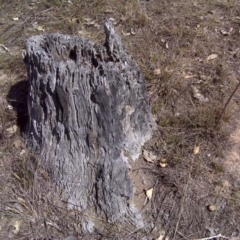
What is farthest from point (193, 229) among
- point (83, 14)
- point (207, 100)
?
point (83, 14)

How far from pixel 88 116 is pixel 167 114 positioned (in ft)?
2.64

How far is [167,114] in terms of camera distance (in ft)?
10.5

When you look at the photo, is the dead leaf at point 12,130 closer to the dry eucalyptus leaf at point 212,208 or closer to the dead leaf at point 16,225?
the dead leaf at point 16,225

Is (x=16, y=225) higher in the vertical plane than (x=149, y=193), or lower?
lower

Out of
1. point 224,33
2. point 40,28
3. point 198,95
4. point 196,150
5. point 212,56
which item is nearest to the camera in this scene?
point 196,150

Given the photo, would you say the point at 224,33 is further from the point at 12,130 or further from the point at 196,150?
the point at 12,130

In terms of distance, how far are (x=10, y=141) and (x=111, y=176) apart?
2.78ft

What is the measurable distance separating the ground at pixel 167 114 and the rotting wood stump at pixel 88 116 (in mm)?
116

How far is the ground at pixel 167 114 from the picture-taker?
8.70 feet

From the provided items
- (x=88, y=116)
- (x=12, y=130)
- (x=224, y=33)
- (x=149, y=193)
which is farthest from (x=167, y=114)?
(x=224, y=33)

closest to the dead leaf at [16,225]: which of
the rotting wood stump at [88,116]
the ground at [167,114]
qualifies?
the ground at [167,114]

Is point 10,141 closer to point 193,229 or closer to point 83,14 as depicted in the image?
point 193,229

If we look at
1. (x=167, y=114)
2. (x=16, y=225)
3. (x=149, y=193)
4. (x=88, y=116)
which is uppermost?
(x=88, y=116)

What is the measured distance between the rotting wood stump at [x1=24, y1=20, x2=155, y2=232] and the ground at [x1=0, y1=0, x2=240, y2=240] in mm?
116
